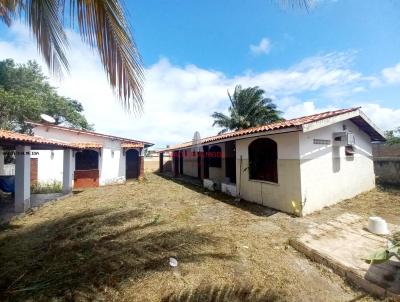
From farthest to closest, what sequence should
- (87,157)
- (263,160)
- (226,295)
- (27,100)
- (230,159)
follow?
(27,100)
(87,157)
(230,159)
(263,160)
(226,295)

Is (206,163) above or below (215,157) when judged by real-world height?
below

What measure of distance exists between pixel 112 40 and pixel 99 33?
0.16m

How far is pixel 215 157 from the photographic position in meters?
14.5

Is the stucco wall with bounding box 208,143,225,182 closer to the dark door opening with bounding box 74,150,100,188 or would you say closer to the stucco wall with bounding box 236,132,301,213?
the stucco wall with bounding box 236,132,301,213

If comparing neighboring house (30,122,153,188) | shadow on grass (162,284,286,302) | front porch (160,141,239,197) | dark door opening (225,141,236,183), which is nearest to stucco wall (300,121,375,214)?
front porch (160,141,239,197)

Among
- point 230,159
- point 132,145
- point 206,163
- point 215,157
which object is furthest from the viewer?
point 132,145

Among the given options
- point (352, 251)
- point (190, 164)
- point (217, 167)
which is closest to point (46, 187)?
point (217, 167)

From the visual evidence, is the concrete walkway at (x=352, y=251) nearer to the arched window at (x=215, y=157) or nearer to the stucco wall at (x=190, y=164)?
the arched window at (x=215, y=157)

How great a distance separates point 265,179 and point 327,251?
4.31 m

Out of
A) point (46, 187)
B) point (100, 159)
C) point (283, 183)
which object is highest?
point (100, 159)

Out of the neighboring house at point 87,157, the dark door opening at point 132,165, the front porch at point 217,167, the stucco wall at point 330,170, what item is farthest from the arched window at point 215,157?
the stucco wall at point 330,170

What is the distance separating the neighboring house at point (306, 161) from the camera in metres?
7.23

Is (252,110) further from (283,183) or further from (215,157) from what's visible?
(283,183)

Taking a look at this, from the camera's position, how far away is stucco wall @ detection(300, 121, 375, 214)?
7.30 metres
